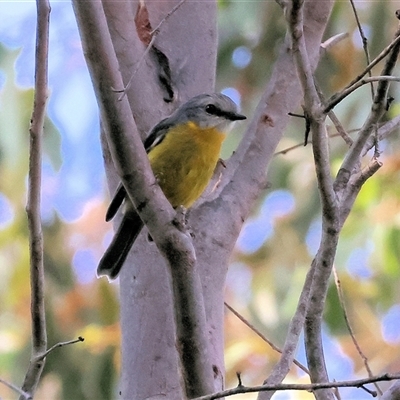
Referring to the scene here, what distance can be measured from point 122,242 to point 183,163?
0.40m

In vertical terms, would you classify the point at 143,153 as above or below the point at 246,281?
below

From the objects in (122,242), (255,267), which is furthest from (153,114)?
(255,267)

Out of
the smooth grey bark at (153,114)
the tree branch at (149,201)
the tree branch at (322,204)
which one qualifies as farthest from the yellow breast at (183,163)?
the tree branch at (322,204)

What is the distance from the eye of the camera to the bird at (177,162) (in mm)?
2773

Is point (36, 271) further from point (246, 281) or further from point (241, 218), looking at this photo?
point (246, 281)

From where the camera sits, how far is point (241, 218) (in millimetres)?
2561

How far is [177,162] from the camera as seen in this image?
2816 mm

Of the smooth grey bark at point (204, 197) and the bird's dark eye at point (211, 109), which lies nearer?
the smooth grey bark at point (204, 197)

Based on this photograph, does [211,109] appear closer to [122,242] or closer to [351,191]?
[122,242]

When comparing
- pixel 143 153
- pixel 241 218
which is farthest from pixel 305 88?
pixel 241 218

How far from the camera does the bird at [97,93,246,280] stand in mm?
2773

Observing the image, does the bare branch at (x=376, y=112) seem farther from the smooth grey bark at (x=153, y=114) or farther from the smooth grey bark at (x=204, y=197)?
the smooth grey bark at (x=204, y=197)

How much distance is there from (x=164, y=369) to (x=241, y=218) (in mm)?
630

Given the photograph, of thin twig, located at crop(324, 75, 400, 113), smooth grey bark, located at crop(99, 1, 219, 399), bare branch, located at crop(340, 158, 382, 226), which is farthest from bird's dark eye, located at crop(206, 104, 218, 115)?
thin twig, located at crop(324, 75, 400, 113)
